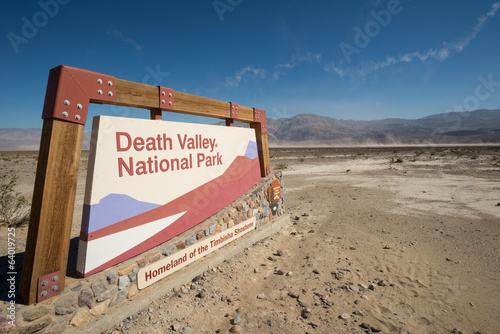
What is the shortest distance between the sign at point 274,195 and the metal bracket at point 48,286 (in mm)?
4262

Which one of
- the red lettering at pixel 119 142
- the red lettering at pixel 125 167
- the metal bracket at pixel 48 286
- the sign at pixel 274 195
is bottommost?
the metal bracket at pixel 48 286

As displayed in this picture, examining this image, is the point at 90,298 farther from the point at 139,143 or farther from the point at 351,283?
the point at 351,283

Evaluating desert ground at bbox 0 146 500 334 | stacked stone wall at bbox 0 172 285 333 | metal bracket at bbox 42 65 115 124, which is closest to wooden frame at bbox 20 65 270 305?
metal bracket at bbox 42 65 115 124

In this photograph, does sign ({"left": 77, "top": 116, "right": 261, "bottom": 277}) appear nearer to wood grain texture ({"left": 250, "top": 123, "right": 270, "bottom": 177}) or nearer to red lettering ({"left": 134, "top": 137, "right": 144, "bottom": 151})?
red lettering ({"left": 134, "top": 137, "right": 144, "bottom": 151})

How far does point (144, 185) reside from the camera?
10.7 feet

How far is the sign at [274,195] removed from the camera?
19.9ft

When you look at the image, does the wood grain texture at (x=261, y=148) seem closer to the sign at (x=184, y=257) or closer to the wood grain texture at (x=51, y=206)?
the sign at (x=184, y=257)

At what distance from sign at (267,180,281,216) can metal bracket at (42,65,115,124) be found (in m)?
4.17

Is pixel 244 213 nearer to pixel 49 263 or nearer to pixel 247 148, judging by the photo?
pixel 247 148

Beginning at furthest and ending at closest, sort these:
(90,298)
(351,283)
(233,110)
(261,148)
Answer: (261,148), (233,110), (351,283), (90,298)

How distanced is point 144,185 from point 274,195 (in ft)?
11.9

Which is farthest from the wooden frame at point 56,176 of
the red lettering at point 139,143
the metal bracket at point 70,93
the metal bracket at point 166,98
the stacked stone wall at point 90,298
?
the metal bracket at point 166,98

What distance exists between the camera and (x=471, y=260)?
4699 millimetres

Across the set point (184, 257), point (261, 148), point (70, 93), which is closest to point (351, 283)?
point (184, 257)
